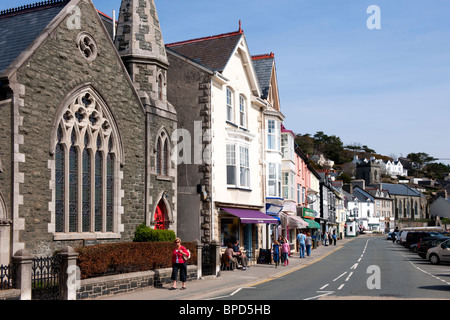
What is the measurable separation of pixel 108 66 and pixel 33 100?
463cm

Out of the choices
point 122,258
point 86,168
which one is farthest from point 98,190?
point 122,258

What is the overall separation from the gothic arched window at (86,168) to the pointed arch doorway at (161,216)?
367cm

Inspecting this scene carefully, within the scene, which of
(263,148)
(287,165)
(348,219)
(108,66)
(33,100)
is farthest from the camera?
(348,219)

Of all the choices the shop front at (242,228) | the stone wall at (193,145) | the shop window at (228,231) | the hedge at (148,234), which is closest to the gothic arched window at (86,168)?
the hedge at (148,234)

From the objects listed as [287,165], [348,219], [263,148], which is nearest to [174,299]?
[263,148]

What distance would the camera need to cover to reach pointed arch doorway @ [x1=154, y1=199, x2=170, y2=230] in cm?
2533

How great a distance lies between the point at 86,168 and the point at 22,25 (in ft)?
18.8

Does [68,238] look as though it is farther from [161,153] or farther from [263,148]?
[263,148]

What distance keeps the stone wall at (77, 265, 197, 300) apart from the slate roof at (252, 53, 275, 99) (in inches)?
759

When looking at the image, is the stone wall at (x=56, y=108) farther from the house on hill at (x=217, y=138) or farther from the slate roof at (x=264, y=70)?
the slate roof at (x=264, y=70)

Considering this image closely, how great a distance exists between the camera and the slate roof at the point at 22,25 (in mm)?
18922

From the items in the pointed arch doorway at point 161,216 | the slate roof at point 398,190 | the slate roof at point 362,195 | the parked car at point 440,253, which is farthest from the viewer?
the slate roof at point 398,190

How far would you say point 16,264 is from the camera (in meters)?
13.4
